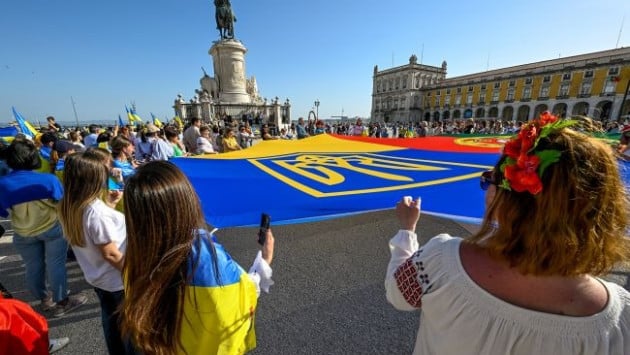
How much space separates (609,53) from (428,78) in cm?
3198

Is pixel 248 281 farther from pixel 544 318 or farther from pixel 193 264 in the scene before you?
pixel 544 318

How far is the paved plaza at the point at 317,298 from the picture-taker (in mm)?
2236

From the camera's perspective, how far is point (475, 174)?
3.25 m

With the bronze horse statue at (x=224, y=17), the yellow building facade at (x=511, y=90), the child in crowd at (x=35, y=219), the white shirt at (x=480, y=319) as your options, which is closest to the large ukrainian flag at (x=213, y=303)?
the white shirt at (x=480, y=319)

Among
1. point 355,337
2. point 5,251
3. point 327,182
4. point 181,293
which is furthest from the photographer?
point 5,251

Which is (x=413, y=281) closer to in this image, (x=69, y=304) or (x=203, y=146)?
(x=69, y=304)

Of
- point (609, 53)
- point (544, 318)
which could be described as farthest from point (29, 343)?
point (609, 53)

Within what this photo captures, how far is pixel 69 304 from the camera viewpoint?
269 centimetres

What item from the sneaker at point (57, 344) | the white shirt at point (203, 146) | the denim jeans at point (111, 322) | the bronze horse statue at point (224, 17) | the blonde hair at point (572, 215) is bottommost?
the sneaker at point (57, 344)

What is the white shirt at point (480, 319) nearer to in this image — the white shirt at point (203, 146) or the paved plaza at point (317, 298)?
the paved plaza at point (317, 298)

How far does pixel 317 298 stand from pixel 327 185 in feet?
3.96

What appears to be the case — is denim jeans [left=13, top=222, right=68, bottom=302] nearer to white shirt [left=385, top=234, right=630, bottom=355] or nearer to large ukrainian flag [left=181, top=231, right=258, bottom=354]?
large ukrainian flag [left=181, top=231, right=258, bottom=354]

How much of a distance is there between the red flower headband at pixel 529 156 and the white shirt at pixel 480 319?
288 mm

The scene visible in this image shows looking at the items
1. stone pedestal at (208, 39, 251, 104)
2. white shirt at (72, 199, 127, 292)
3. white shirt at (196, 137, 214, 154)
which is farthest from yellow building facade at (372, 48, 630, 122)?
white shirt at (72, 199, 127, 292)
